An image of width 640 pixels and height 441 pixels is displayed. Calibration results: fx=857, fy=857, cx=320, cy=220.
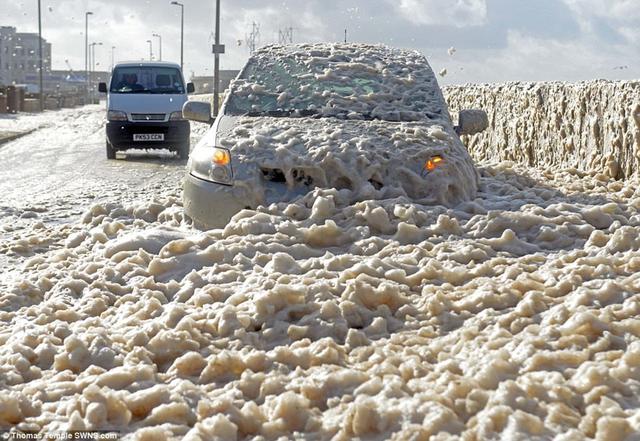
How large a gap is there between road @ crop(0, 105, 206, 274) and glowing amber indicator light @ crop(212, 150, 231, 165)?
2.05 meters

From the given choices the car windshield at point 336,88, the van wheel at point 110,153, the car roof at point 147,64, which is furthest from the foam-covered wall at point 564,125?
the van wheel at point 110,153

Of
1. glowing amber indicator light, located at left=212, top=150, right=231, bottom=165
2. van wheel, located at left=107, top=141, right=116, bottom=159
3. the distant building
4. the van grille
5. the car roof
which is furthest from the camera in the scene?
the distant building

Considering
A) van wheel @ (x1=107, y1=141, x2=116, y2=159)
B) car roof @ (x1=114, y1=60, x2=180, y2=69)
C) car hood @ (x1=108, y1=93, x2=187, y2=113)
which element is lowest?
van wheel @ (x1=107, y1=141, x2=116, y2=159)

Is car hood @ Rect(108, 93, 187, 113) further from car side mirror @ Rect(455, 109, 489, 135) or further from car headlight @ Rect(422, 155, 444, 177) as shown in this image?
car headlight @ Rect(422, 155, 444, 177)

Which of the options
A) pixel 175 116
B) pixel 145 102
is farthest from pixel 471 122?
pixel 145 102

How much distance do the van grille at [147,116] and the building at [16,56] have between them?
144 meters

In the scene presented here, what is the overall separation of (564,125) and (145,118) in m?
9.06

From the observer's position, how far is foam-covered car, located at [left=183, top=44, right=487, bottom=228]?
21.2 feet

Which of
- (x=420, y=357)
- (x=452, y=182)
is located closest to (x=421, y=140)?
(x=452, y=182)

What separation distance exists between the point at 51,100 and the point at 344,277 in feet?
230

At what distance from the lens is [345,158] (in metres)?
6.52

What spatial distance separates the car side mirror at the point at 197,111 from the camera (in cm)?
779

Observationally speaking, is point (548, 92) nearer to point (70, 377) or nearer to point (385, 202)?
point (385, 202)

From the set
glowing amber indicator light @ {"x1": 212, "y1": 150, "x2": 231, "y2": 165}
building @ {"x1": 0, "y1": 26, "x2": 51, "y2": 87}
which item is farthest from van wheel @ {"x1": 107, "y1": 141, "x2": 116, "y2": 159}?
building @ {"x1": 0, "y1": 26, "x2": 51, "y2": 87}
